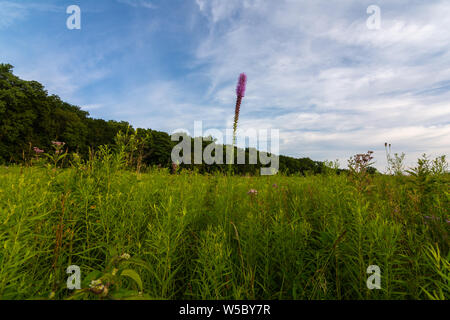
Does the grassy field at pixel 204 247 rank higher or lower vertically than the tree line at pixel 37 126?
lower

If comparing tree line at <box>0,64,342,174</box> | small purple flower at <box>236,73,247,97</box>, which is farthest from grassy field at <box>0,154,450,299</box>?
tree line at <box>0,64,342,174</box>

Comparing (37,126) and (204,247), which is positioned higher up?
(37,126)

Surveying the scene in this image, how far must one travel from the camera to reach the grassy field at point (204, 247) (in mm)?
1180

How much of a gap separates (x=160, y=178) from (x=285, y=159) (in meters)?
32.7

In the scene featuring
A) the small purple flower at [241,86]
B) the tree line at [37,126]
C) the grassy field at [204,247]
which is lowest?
the grassy field at [204,247]

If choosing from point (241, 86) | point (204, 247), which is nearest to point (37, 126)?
point (241, 86)

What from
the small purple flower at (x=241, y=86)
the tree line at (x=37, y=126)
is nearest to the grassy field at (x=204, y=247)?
the small purple flower at (x=241, y=86)

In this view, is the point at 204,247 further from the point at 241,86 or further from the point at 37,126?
the point at 37,126

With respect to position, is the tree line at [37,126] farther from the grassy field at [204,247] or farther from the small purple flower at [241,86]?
the grassy field at [204,247]

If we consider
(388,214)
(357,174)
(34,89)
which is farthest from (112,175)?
(34,89)

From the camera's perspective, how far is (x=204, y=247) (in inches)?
57.8

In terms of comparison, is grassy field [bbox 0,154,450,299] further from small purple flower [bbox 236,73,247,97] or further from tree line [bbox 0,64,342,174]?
tree line [bbox 0,64,342,174]
